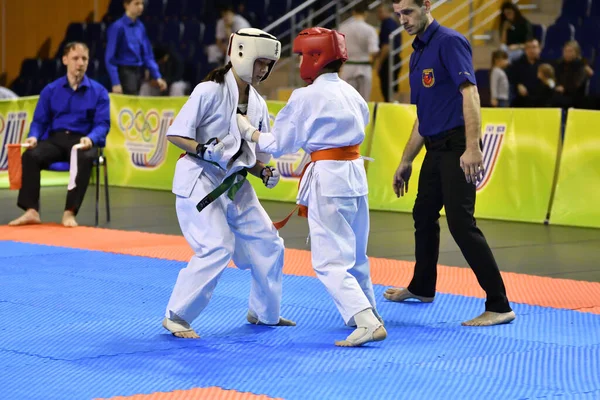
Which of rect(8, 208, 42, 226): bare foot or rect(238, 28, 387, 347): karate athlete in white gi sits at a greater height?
rect(238, 28, 387, 347): karate athlete in white gi

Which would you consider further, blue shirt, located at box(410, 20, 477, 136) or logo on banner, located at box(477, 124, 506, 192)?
logo on banner, located at box(477, 124, 506, 192)

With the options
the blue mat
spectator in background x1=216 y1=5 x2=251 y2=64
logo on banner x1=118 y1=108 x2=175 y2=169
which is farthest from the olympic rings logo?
the blue mat

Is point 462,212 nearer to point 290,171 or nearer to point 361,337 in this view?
point 361,337

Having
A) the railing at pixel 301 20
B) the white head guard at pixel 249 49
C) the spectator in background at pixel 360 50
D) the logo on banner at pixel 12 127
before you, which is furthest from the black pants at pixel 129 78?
the white head guard at pixel 249 49

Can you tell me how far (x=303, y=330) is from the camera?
5.22 m

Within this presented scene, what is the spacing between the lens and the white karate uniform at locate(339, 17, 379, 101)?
13953mm

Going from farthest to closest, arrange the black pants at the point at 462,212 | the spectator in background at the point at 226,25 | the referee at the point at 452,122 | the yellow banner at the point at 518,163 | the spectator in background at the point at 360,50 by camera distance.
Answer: the spectator in background at the point at 226,25, the spectator in background at the point at 360,50, the yellow banner at the point at 518,163, the black pants at the point at 462,212, the referee at the point at 452,122

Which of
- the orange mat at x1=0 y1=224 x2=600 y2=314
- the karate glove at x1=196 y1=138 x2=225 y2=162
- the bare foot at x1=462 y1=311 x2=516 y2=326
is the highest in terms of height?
the karate glove at x1=196 y1=138 x2=225 y2=162

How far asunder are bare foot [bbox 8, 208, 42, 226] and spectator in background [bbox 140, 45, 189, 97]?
672 centimetres

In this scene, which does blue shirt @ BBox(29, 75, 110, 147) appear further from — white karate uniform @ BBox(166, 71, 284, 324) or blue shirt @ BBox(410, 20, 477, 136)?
blue shirt @ BBox(410, 20, 477, 136)

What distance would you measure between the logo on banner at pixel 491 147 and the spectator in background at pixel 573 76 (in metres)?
2.38

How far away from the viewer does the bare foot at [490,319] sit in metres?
5.33

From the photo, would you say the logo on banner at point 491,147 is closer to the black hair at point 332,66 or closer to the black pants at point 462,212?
the black pants at point 462,212

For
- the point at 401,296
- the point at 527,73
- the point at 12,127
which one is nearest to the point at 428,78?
the point at 401,296
